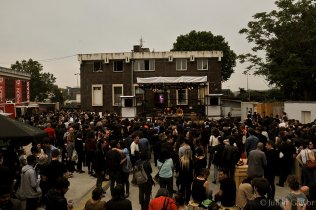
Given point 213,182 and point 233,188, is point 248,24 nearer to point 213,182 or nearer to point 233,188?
point 213,182

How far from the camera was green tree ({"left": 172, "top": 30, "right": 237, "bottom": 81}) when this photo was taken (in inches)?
2315

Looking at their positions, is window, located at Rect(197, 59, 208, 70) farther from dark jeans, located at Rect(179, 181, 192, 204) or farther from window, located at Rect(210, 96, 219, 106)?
dark jeans, located at Rect(179, 181, 192, 204)

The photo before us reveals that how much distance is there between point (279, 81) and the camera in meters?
35.3

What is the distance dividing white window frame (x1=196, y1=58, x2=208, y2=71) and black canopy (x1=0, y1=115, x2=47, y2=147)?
35.3m

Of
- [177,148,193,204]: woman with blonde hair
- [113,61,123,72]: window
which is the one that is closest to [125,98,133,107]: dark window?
[113,61,123,72]: window

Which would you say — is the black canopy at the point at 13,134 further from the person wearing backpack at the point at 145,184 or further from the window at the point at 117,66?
the window at the point at 117,66

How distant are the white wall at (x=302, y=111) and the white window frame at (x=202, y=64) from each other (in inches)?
608

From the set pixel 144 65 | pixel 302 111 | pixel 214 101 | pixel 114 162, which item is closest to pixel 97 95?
pixel 144 65

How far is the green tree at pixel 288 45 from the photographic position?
3306 centimetres

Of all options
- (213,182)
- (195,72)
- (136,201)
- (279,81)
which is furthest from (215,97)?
(136,201)

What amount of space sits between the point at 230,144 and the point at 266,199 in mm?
5676

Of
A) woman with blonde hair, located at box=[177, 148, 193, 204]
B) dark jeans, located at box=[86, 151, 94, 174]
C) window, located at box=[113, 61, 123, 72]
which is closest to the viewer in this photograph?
woman with blonde hair, located at box=[177, 148, 193, 204]

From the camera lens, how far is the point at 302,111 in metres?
26.9

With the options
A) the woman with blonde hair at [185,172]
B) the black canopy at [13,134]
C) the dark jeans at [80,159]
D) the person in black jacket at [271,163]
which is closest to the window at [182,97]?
the dark jeans at [80,159]
